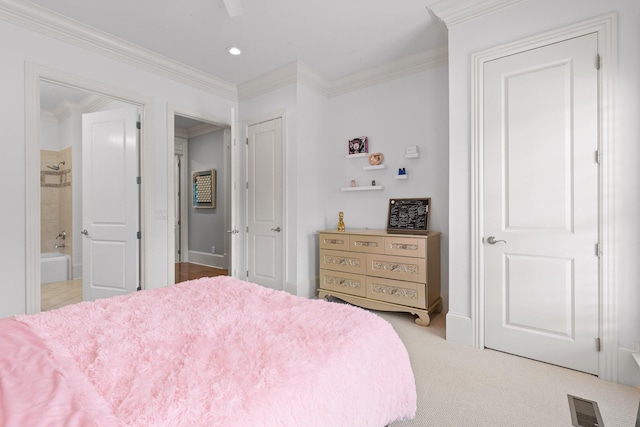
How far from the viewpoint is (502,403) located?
1.77 m

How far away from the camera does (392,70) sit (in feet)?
Answer: 11.6

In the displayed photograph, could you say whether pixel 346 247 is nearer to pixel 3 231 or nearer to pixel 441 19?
pixel 441 19

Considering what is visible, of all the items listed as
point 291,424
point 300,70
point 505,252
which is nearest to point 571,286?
point 505,252

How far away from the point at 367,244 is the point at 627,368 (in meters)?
2.03

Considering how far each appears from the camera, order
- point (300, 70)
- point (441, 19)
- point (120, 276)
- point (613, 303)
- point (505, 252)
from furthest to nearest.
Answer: point (300, 70)
point (120, 276)
point (441, 19)
point (505, 252)
point (613, 303)

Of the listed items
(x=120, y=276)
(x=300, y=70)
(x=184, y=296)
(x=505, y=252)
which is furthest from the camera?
(x=300, y=70)

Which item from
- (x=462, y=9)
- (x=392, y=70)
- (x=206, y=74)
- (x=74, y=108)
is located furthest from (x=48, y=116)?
(x=462, y=9)

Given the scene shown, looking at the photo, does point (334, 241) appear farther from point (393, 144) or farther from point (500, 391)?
point (500, 391)

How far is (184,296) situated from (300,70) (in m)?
2.89

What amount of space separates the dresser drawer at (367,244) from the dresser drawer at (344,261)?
0.07 meters

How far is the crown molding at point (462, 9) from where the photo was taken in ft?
7.70

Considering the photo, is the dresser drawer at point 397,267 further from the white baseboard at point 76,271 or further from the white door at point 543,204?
the white baseboard at point 76,271

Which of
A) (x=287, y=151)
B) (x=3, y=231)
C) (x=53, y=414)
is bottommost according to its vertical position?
(x=53, y=414)

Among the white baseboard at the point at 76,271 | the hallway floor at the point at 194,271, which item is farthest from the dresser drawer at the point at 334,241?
the white baseboard at the point at 76,271
